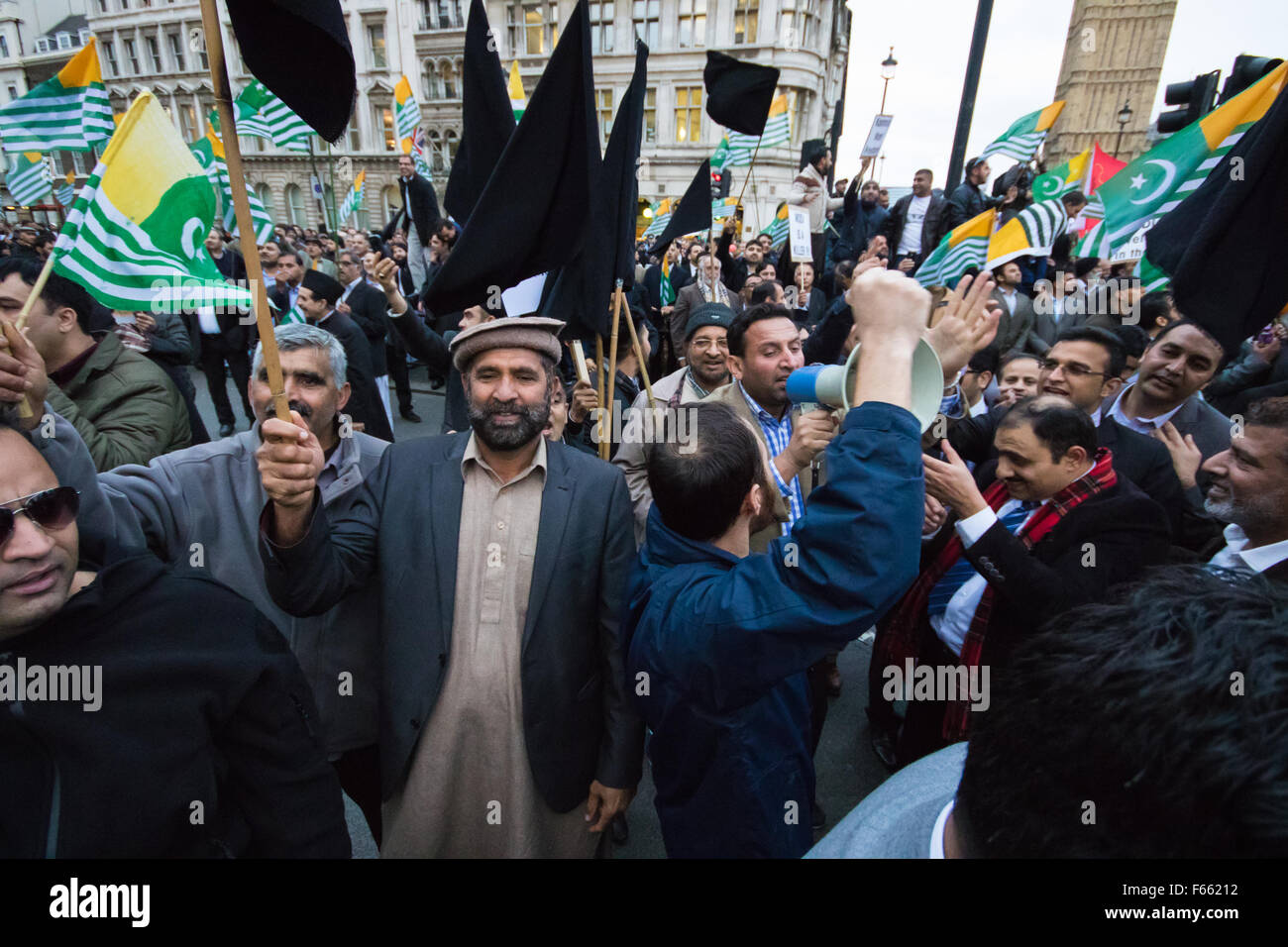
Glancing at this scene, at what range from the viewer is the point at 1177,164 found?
127 inches

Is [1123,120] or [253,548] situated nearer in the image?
[253,548]

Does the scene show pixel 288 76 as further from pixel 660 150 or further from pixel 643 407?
pixel 660 150

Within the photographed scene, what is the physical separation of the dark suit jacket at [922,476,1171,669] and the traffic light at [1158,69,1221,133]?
3.10m

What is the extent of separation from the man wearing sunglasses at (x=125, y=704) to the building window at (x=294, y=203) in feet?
138

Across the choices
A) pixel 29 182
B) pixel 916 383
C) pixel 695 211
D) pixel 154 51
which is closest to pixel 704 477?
pixel 916 383

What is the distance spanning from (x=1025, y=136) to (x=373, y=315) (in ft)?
22.6

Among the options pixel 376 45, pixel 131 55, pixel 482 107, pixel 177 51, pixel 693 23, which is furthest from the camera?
pixel 131 55

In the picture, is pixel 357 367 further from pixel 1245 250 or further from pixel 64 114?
pixel 1245 250

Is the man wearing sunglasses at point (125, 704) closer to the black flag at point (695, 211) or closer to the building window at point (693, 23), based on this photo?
the black flag at point (695, 211)

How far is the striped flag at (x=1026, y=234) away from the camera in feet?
14.8

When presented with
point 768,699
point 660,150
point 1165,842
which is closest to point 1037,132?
point 768,699

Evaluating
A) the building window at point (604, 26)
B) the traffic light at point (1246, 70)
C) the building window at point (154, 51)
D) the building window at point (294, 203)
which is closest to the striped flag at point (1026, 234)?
the traffic light at point (1246, 70)

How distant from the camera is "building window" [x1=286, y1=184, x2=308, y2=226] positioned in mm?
35750

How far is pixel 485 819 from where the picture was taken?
1.91m
